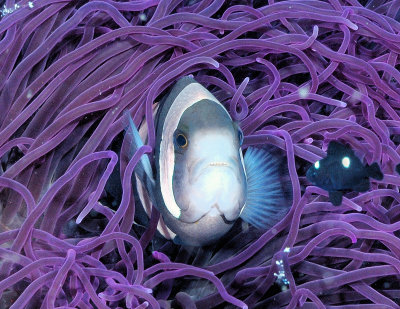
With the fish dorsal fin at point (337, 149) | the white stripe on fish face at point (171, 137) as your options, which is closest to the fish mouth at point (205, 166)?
the white stripe on fish face at point (171, 137)

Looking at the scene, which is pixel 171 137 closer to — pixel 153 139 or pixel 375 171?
pixel 153 139

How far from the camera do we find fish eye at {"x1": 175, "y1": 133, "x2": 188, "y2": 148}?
A: 119 cm

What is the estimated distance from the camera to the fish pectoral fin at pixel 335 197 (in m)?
1.23

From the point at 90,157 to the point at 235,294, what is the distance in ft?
1.83

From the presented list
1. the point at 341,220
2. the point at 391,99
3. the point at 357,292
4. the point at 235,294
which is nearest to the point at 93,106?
the point at 235,294

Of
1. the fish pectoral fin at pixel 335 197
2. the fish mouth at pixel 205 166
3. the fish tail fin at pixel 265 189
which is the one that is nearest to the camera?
the fish mouth at pixel 205 166

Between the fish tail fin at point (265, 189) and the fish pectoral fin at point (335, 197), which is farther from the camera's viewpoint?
the fish tail fin at point (265, 189)

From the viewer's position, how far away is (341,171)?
1180mm

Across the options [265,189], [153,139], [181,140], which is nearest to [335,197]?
[265,189]

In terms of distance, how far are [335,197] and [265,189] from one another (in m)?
0.29

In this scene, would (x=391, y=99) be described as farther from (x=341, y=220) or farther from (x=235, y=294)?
(x=235, y=294)

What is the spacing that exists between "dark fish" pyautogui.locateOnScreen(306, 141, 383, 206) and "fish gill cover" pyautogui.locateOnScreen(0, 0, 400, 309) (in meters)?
0.13

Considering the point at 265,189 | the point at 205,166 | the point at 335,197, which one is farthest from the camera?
the point at 265,189

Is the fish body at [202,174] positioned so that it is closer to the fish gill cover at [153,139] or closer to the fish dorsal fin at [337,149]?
the fish gill cover at [153,139]
